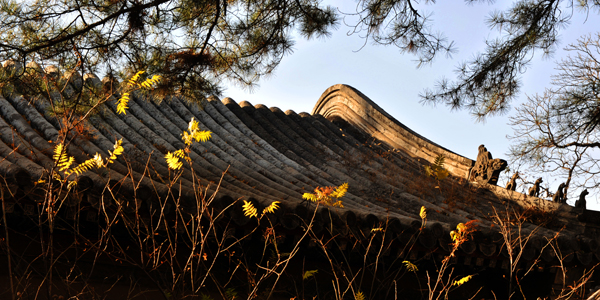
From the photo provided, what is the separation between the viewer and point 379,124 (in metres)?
8.71

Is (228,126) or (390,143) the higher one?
(390,143)

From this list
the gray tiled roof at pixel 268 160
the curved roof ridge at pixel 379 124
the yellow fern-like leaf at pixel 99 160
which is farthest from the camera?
the curved roof ridge at pixel 379 124

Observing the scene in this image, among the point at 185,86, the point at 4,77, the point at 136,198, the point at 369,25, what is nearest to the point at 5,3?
the point at 4,77

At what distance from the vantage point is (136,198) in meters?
2.69

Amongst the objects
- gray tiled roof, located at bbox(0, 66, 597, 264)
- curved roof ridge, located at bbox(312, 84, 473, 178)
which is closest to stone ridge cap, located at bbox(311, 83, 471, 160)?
curved roof ridge, located at bbox(312, 84, 473, 178)

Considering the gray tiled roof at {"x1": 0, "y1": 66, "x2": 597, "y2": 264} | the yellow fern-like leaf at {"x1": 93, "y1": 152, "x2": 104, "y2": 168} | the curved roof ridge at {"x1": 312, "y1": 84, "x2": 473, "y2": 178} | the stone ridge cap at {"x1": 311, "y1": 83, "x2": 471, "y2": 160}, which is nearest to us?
the yellow fern-like leaf at {"x1": 93, "y1": 152, "x2": 104, "y2": 168}

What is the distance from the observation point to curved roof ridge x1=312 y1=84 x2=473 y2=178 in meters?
7.31

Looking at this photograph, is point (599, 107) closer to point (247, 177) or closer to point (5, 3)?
point (247, 177)

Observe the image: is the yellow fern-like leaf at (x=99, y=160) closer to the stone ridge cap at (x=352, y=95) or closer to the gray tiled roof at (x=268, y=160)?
the gray tiled roof at (x=268, y=160)

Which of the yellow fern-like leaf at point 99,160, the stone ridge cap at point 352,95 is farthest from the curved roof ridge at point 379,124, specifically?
the yellow fern-like leaf at point 99,160

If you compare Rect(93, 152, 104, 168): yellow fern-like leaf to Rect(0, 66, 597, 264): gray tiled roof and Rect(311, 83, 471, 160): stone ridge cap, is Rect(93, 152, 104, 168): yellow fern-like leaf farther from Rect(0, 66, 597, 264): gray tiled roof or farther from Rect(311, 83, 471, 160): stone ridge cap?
Rect(311, 83, 471, 160): stone ridge cap

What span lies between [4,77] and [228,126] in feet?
11.3

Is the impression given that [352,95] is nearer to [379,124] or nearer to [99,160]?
[379,124]

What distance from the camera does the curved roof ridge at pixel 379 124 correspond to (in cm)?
731
